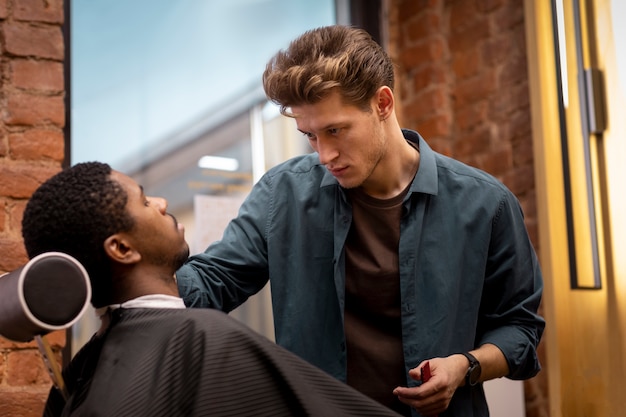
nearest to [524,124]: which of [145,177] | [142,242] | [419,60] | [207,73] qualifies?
[419,60]

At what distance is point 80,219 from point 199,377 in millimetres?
340

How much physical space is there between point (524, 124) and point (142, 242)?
1.71 metres

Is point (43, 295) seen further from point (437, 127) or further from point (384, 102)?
point (437, 127)

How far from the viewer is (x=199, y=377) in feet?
3.86

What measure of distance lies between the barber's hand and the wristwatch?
23mm

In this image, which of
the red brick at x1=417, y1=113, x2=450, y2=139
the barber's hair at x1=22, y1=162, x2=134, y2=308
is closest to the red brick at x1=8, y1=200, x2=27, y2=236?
the barber's hair at x1=22, y1=162, x2=134, y2=308

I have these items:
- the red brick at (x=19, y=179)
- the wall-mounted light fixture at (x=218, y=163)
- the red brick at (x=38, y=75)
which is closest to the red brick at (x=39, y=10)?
the red brick at (x=38, y=75)

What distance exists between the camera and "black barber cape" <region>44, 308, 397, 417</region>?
1.17m

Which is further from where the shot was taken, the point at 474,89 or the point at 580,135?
the point at 474,89

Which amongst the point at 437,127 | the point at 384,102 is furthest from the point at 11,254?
the point at 437,127

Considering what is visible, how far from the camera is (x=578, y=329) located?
2391 millimetres

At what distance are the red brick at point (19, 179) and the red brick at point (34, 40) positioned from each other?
0.32 metres

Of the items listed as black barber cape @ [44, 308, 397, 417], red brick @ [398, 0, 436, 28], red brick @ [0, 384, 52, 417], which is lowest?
red brick @ [0, 384, 52, 417]

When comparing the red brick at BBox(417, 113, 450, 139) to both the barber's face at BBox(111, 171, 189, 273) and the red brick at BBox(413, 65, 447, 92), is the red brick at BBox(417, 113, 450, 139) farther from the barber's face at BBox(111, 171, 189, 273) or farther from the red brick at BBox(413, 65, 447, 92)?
the barber's face at BBox(111, 171, 189, 273)
